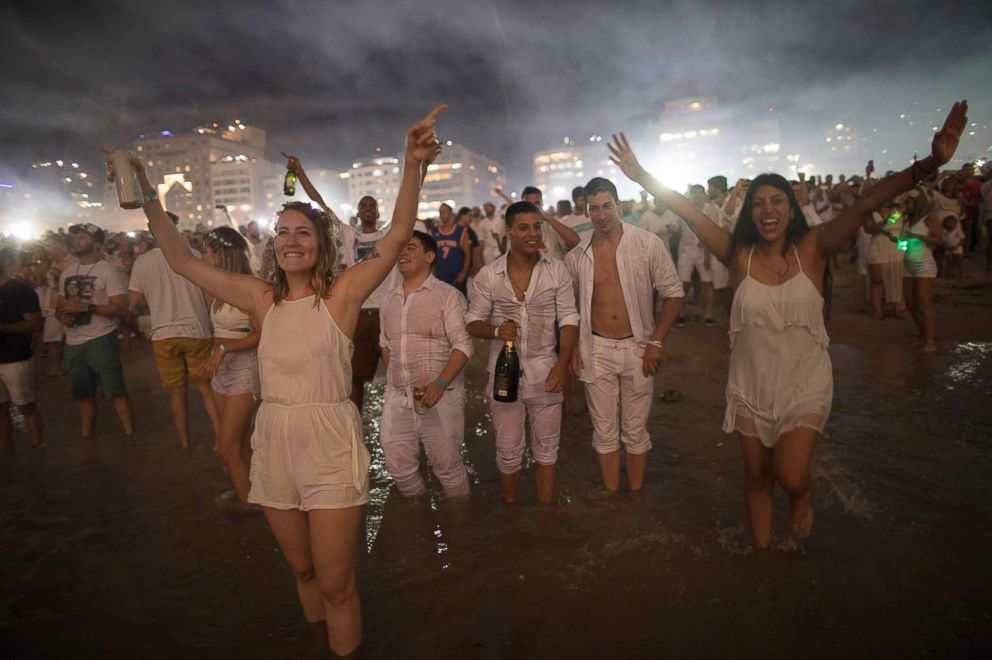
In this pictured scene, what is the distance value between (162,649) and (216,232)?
124 inches

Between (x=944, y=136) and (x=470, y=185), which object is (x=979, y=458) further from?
(x=470, y=185)

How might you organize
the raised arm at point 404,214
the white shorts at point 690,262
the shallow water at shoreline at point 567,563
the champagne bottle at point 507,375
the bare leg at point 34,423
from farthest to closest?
the white shorts at point 690,262, the bare leg at point 34,423, the champagne bottle at point 507,375, the shallow water at shoreline at point 567,563, the raised arm at point 404,214

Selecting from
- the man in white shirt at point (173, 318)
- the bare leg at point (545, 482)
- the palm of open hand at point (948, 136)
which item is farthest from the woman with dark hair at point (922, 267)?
the man in white shirt at point (173, 318)

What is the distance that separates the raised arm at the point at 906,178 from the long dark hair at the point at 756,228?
18 centimetres

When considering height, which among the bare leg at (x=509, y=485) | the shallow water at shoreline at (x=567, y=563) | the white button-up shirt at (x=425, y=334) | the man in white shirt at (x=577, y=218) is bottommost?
the shallow water at shoreline at (x=567, y=563)

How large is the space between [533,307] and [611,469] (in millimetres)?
1520

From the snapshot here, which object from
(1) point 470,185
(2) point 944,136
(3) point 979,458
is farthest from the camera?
(1) point 470,185

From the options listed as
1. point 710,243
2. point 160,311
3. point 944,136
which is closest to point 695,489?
point 710,243

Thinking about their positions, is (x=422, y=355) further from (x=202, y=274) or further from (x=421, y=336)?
(x=202, y=274)

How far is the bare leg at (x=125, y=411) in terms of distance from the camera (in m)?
7.18

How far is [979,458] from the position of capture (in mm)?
4988

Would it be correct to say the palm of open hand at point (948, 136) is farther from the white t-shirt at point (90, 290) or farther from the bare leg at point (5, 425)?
the bare leg at point (5, 425)

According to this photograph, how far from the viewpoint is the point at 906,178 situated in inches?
121

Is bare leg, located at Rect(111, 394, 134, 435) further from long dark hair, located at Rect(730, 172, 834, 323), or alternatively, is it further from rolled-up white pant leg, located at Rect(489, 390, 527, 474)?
long dark hair, located at Rect(730, 172, 834, 323)
